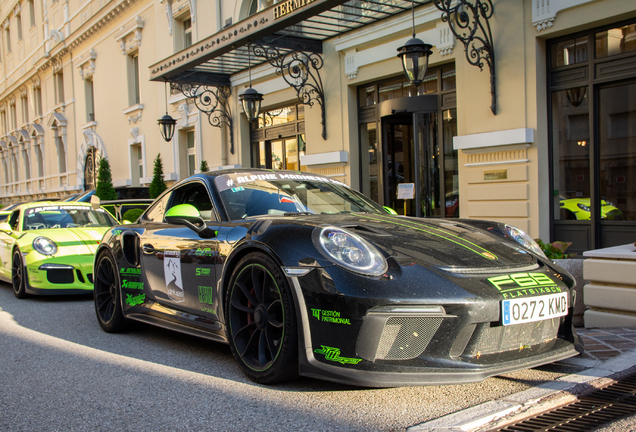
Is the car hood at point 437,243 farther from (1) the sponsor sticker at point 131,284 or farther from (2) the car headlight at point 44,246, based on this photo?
(2) the car headlight at point 44,246

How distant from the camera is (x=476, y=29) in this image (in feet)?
28.7

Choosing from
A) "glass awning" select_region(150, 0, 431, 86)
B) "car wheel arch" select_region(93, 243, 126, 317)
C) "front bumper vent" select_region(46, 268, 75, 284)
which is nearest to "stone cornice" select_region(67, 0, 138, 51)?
"glass awning" select_region(150, 0, 431, 86)

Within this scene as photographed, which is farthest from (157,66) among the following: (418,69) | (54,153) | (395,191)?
(54,153)

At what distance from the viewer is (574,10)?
813cm

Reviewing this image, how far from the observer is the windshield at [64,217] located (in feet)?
27.2

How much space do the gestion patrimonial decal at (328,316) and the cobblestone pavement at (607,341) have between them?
1797 mm

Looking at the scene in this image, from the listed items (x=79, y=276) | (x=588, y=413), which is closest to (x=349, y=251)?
(x=588, y=413)

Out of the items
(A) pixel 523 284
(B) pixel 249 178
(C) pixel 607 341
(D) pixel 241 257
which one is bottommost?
(C) pixel 607 341

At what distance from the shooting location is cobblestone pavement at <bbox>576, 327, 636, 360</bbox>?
12.3 feet

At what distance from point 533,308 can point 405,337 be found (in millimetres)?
692

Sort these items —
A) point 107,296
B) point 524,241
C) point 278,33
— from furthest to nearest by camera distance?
point 278,33 → point 107,296 → point 524,241

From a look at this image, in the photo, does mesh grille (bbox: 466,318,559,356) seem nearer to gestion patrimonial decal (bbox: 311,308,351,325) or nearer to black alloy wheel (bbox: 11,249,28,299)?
gestion patrimonial decal (bbox: 311,308,351,325)

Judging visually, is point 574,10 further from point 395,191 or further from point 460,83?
point 395,191

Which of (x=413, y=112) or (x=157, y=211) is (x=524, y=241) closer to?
(x=157, y=211)
